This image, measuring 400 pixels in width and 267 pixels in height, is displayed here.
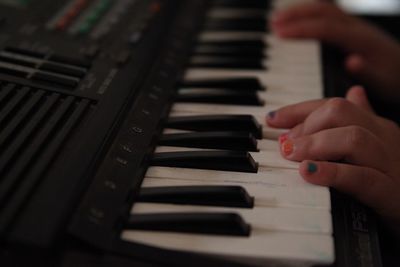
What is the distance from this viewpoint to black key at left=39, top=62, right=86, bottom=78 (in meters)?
0.91

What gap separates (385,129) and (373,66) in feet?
1.71

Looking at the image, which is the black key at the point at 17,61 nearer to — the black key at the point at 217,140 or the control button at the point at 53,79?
the control button at the point at 53,79

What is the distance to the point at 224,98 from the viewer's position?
1004 millimetres

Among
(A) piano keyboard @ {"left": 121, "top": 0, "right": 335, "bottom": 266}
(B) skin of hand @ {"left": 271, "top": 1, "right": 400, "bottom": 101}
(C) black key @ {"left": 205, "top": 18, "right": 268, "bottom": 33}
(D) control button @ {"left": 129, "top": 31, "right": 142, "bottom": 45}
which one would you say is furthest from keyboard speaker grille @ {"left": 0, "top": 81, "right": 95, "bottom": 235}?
(B) skin of hand @ {"left": 271, "top": 1, "right": 400, "bottom": 101}

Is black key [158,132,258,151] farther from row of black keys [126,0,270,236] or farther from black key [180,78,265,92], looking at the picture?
black key [180,78,265,92]

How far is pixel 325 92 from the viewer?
1088 millimetres

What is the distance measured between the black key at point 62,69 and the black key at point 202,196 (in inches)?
11.6

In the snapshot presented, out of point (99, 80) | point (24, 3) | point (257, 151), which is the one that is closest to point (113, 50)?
point (99, 80)

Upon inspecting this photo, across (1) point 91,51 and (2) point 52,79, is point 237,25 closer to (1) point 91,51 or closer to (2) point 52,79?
(1) point 91,51

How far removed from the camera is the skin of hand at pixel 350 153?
2.54 ft

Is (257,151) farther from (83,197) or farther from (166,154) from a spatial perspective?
(83,197)

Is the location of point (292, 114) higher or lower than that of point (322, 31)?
lower

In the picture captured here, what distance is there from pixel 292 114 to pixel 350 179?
0.19m

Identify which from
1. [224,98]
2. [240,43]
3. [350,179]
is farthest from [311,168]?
[240,43]
